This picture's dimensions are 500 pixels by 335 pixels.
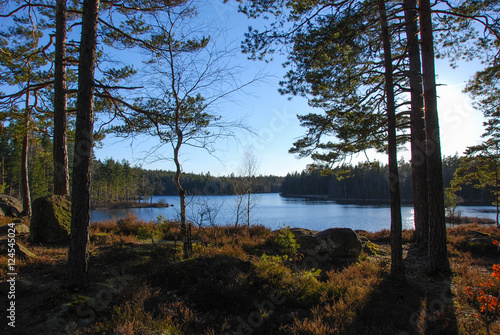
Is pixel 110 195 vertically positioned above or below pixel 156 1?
below

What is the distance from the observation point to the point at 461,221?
27.7 meters

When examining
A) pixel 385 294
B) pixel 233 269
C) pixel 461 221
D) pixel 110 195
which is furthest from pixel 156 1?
pixel 110 195

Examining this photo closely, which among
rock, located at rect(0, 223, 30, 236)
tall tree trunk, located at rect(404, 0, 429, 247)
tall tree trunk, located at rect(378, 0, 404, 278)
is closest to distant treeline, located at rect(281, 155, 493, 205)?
tall tree trunk, located at rect(404, 0, 429, 247)

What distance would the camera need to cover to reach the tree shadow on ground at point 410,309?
3.58 m

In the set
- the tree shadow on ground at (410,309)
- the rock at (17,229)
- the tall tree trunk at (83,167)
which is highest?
the tall tree trunk at (83,167)

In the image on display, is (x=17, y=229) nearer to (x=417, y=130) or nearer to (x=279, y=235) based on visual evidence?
(x=279, y=235)

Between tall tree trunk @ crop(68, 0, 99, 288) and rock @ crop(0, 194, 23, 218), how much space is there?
1196 centimetres

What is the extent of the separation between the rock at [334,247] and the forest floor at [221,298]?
109 centimetres

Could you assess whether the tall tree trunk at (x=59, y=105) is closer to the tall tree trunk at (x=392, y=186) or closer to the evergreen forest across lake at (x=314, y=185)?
the tall tree trunk at (x=392, y=186)

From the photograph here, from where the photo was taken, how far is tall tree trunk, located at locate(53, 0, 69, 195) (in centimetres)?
748

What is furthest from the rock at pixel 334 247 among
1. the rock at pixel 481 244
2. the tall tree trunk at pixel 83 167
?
the tall tree trunk at pixel 83 167

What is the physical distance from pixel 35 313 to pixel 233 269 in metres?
2.98

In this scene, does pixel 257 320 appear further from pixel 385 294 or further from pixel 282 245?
pixel 282 245

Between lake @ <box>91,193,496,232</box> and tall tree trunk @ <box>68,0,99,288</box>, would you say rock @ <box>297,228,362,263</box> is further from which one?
tall tree trunk @ <box>68,0,99,288</box>
